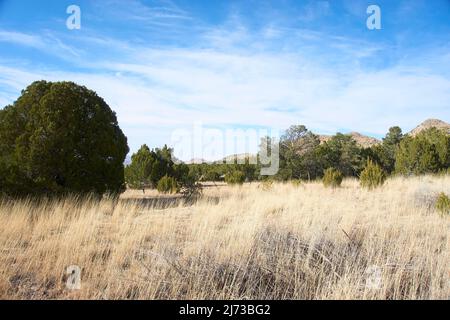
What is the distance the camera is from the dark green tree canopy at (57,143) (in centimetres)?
1029

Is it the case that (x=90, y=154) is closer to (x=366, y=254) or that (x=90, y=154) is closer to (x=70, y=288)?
(x=70, y=288)

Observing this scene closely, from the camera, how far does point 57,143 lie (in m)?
10.7

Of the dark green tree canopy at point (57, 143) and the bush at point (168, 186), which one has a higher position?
the dark green tree canopy at point (57, 143)

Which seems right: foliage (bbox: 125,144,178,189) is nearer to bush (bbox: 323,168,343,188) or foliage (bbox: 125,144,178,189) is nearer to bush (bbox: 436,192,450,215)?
bush (bbox: 323,168,343,188)

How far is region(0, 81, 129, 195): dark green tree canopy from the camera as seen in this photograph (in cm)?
1029

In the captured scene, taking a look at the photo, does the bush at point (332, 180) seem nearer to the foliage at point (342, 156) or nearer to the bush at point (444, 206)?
the foliage at point (342, 156)

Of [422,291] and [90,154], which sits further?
[90,154]

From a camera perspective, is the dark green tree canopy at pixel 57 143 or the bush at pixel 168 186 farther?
the bush at pixel 168 186

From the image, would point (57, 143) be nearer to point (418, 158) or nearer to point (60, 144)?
point (60, 144)

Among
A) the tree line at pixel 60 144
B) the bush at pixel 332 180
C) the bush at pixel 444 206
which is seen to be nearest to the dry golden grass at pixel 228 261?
the bush at pixel 444 206

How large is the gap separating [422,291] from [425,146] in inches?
781

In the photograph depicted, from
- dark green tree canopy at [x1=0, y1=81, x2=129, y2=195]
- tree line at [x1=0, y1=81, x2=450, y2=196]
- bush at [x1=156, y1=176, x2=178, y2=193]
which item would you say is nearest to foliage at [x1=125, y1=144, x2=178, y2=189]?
bush at [x1=156, y1=176, x2=178, y2=193]
